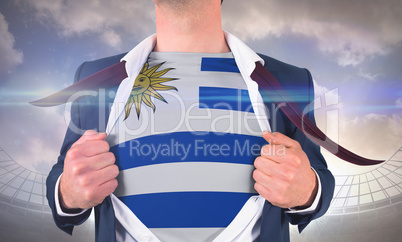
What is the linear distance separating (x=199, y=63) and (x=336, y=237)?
87cm

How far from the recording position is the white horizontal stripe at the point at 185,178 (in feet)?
2.58

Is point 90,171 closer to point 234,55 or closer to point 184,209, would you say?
point 184,209

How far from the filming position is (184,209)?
78cm

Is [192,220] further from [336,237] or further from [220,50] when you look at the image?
[336,237]

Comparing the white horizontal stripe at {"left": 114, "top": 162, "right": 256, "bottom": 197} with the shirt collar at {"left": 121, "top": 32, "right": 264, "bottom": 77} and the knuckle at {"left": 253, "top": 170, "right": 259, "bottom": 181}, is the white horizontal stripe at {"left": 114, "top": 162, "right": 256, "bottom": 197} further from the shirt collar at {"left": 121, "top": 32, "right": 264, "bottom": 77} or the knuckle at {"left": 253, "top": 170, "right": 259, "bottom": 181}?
the shirt collar at {"left": 121, "top": 32, "right": 264, "bottom": 77}

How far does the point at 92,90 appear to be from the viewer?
872mm

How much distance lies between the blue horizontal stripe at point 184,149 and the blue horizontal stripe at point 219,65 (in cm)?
17

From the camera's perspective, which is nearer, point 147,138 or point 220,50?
point 147,138

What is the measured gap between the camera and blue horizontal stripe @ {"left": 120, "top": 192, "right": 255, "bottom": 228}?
0.78 m

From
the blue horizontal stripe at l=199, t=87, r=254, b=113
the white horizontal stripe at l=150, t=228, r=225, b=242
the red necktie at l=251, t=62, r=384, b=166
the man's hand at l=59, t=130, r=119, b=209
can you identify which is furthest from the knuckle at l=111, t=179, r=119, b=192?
the red necktie at l=251, t=62, r=384, b=166

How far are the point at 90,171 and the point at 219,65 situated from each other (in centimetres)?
37

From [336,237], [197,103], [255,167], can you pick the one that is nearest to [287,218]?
[255,167]

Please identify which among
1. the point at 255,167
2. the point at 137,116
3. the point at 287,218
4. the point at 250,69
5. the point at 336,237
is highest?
the point at 250,69

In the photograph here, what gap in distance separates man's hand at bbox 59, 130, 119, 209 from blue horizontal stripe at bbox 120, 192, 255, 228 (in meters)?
0.07
